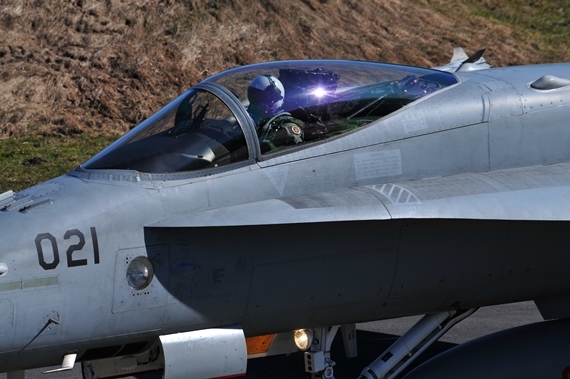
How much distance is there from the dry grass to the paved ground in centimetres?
957

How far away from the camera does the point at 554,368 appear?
764 centimetres

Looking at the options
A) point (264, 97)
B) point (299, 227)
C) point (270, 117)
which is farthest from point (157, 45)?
point (299, 227)

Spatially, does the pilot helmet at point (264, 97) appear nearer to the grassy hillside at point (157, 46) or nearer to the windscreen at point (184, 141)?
the windscreen at point (184, 141)

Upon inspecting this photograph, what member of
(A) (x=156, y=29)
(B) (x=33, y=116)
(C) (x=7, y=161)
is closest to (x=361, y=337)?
(C) (x=7, y=161)

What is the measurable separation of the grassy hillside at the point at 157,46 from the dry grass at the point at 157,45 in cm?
2

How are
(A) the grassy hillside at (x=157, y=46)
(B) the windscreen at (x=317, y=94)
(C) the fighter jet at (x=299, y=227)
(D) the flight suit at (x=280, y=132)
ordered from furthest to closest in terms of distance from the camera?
(A) the grassy hillside at (x=157, y=46) < (B) the windscreen at (x=317, y=94) < (D) the flight suit at (x=280, y=132) < (C) the fighter jet at (x=299, y=227)

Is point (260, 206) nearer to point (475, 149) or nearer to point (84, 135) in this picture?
point (475, 149)

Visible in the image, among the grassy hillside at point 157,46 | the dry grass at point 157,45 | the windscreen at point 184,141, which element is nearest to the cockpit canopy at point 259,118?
the windscreen at point 184,141

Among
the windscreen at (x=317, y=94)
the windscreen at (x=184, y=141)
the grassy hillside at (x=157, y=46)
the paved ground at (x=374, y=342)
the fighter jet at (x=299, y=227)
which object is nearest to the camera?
the fighter jet at (x=299, y=227)

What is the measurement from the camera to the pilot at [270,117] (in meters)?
6.73

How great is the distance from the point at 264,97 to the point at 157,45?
1472 cm

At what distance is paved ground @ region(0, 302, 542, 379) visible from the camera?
9.96 m

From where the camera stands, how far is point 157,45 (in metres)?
21.2

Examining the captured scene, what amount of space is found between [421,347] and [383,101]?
6.27 feet
